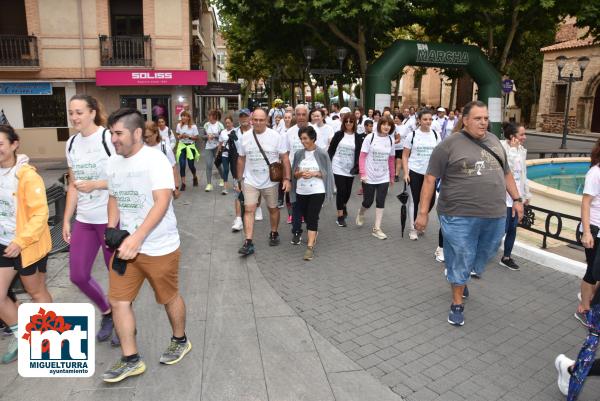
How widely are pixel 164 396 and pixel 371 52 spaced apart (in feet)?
71.1

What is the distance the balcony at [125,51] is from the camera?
18609 mm

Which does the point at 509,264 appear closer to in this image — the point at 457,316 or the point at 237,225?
the point at 457,316

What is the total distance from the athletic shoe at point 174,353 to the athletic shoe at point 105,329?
612mm

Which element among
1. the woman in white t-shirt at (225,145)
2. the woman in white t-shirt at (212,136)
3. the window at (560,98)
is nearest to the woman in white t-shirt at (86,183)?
the woman in white t-shirt at (225,145)

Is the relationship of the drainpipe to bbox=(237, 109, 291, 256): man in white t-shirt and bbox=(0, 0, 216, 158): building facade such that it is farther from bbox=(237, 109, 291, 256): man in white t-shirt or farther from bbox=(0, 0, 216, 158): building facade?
bbox=(237, 109, 291, 256): man in white t-shirt

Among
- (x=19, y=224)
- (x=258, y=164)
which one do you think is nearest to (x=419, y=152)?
(x=258, y=164)

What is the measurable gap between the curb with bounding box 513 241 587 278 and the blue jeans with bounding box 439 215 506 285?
76.5 inches

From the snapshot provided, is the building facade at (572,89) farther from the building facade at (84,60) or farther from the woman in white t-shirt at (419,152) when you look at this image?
the woman in white t-shirt at (419,152)

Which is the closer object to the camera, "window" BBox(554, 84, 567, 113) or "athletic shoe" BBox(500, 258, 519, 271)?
"athletic shoe" BBox(500, 258, 519, 271)

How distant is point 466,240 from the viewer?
4355mm

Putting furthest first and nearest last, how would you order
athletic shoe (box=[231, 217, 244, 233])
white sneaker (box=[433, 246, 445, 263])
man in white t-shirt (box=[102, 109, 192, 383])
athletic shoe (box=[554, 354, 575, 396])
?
athletic shoe (box=[231, 217, 244, 233]), white sneaker (box=[433, 246, 445, 263]), athletic shoe (box=[554, 354, 575, 396]), man in white t-shirt (box=[102, 109, 192, 383])

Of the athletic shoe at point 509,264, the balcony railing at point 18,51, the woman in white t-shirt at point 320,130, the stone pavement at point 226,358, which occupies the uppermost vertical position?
the balcony railing at point 18,51

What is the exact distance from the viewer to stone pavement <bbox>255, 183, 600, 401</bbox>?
362 cm

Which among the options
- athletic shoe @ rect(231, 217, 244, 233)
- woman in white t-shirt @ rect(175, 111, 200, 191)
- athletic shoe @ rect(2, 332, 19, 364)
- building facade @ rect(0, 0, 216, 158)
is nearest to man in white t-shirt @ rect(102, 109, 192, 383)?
athletic shoe @ rect(2, 332, 19, 364)
